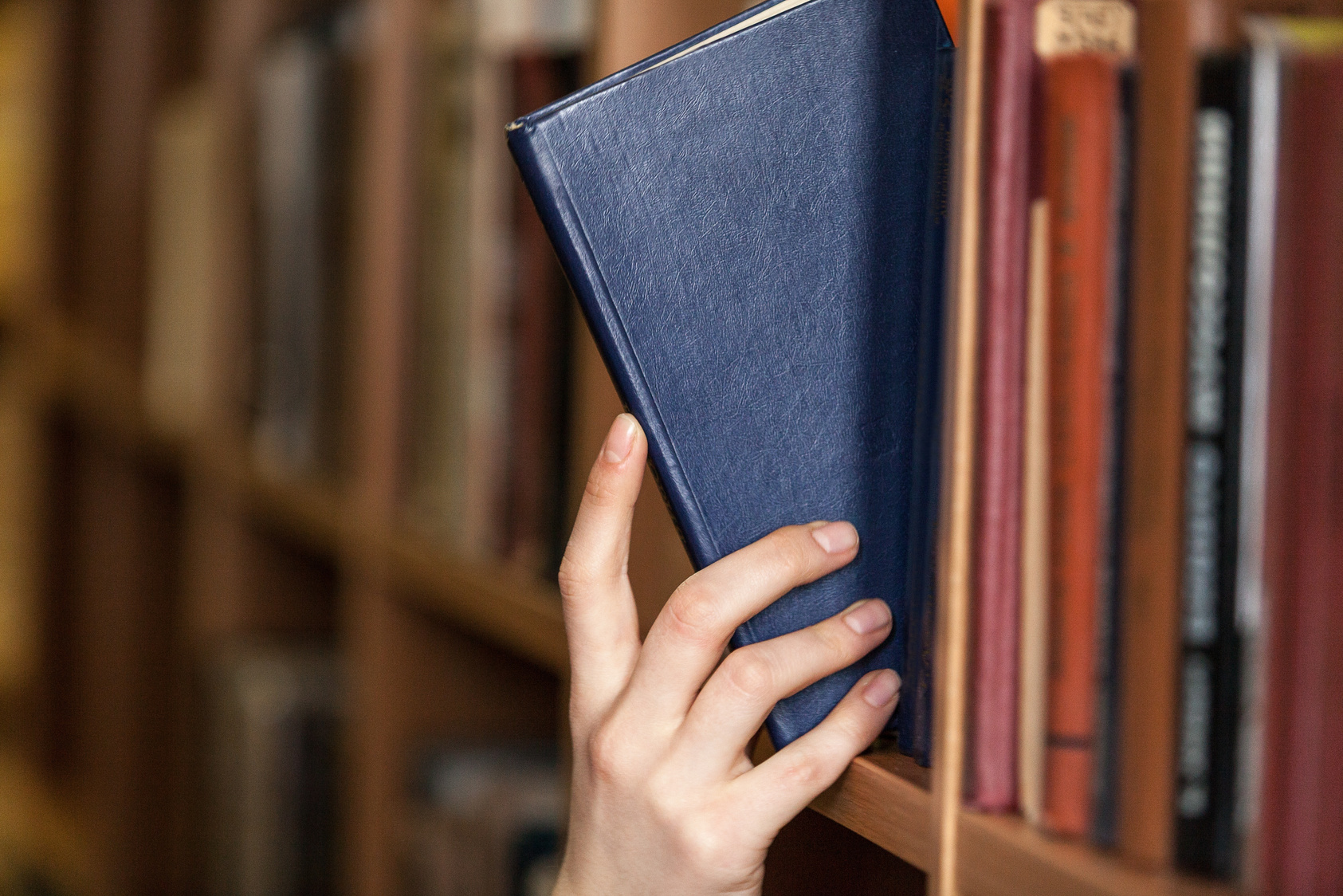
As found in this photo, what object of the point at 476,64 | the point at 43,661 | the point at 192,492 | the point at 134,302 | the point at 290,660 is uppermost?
the point at 476,64

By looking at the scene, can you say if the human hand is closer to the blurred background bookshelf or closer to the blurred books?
the blurred background bookshelf

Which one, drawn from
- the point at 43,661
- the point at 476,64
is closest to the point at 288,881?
the point at 476,64

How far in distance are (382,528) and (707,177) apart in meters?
0.72

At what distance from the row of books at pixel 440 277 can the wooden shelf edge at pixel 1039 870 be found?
49 cm

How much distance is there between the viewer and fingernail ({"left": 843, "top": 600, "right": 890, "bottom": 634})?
458 mm

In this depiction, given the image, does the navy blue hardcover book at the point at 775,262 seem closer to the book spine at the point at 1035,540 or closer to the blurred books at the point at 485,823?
the book spine at the point at 1035,540

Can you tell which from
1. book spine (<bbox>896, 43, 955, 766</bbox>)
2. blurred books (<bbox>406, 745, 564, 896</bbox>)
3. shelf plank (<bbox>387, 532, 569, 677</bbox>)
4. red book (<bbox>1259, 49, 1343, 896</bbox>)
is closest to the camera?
red book (<bbox>1259, 49, 1343, 896</bbox>)

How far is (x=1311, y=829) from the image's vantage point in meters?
0.30

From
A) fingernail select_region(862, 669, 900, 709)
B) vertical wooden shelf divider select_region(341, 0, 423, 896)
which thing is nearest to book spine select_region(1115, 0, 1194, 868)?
fingernail select_region(862, 669, 900, 709)

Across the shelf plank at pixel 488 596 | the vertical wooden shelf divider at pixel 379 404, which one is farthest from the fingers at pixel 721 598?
the vertical wooden shelf divider at pixel 379 404

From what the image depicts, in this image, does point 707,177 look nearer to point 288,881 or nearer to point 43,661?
point 288,881

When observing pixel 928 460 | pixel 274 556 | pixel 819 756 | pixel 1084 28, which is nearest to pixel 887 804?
pixel 819 756

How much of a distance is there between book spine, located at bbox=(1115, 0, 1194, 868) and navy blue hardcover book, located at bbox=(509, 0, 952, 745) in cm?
10

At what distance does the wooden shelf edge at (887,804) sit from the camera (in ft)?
1.39
